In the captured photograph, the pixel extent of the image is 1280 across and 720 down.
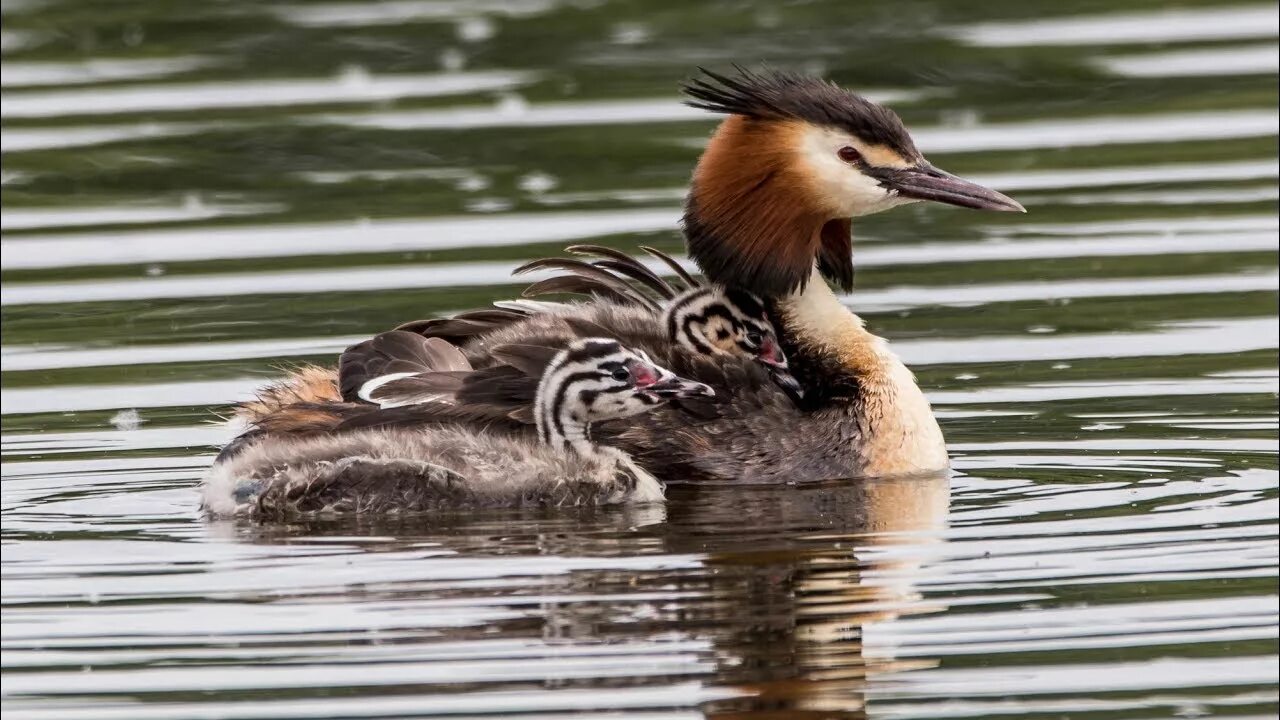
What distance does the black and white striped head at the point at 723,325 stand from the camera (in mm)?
10406

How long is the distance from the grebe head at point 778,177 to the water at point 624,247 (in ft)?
3.04

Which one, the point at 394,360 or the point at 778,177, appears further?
the point at 778,177

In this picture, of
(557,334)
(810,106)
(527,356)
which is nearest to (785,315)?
(810,106)

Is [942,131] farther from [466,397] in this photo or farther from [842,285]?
[466,397]

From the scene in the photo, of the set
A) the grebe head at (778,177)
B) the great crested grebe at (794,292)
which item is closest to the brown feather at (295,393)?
the great crested grebe at (794,292)

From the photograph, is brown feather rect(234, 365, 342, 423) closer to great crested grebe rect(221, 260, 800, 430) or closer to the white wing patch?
great crested grebe rect(221, 260, 800, 430)

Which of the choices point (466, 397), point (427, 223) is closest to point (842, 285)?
point (466, 397)

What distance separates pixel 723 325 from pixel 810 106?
862mm

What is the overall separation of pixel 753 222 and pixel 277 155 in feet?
21.1

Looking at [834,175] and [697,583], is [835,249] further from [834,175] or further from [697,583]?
[697,583]

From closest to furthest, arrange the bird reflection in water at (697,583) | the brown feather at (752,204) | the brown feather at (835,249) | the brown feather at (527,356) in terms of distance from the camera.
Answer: the bird reflection in water at (697,583) → the brown feather at (527,356) → the brown feather at (752,204) → the brown feather at (835,249)

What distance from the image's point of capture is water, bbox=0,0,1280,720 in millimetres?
7984

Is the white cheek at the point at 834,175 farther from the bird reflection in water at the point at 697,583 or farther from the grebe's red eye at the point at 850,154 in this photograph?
the bird reflection in water at the point at 697,583

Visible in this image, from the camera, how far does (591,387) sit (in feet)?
32.1
